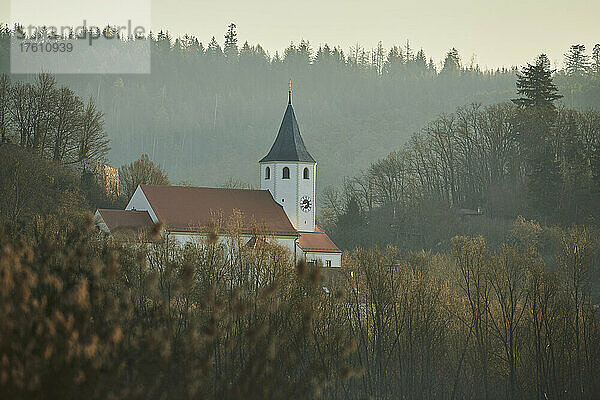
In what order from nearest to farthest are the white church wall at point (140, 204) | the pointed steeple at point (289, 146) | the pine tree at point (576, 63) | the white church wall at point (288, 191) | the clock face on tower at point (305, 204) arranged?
the white church wall at point (140, 204), the white church wall at point (288, 191), the clock face on tower at point (305, 204), the pointed steeple at point (289, 146), the pine tree at point (576, 63)

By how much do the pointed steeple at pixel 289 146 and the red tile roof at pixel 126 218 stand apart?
36.7ft

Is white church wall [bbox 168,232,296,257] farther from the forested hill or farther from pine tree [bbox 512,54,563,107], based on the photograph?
the forested hill

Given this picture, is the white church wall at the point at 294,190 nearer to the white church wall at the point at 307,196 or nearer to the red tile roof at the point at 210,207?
the white church wall at the point at 307,196

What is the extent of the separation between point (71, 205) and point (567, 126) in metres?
35.2

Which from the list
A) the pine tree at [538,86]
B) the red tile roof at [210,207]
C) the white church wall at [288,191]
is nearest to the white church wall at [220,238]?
the red tile roof at [210,207]

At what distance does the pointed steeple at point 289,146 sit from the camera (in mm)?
60894

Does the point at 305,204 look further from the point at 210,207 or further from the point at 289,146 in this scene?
the point at 210,207

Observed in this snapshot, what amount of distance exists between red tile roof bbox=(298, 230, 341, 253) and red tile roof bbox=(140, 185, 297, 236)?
1.68 m

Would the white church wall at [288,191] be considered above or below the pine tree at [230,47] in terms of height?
below

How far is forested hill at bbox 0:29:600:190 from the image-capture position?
118 metres

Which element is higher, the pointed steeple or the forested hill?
the forested hill

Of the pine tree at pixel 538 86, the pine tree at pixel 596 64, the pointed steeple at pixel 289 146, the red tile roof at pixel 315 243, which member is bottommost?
the red tile roof at pixel 315 243

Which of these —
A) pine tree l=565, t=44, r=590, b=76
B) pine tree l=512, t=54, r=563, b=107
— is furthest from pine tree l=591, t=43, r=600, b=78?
pine tree l=512, t=54, r=563, b=107

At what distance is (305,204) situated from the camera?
2361 inches
